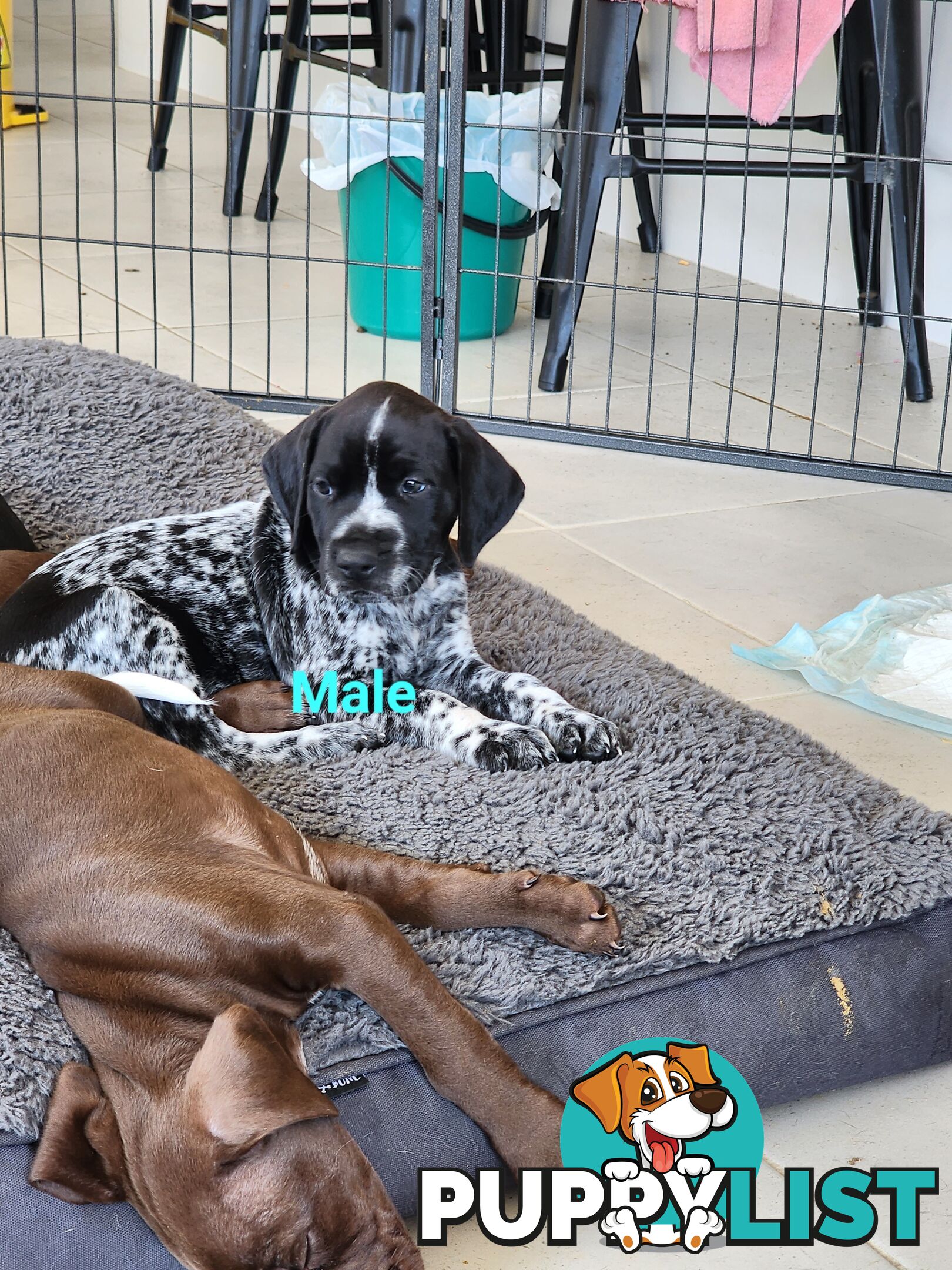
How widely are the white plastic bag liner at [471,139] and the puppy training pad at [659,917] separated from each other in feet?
8.54

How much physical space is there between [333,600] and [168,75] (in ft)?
17.7

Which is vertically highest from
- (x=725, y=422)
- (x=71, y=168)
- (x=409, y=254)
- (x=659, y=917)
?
(x=71, y=168)

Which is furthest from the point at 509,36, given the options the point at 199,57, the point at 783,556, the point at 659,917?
the point at 659,917

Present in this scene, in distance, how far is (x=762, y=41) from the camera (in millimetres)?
4281

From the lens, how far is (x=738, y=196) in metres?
6.14

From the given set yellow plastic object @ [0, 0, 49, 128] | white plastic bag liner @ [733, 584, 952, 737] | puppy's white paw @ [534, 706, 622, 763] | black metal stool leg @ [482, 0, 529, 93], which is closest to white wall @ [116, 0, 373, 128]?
yellow plastic object @ [0, 0, 49, 128]

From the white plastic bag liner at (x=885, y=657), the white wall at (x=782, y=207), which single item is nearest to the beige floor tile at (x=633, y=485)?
the white plastic bag liner at (x=885, y=657)

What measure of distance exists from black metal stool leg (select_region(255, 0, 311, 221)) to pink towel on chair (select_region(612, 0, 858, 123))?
7.30ft

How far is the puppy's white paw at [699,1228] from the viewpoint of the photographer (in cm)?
173

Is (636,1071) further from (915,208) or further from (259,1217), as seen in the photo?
(915,208)

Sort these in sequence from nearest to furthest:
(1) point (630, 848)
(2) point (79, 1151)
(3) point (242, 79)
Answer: (2) point (79, 1151) → (1) point (630, 848) → (3) point (242, 79)

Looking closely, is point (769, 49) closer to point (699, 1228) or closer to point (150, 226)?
point (150, 226)

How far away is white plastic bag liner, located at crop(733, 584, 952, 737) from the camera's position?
3.00 m

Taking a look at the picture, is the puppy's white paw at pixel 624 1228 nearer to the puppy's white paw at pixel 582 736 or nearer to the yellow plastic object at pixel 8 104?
the puppy's white paw at pixel 582 736
